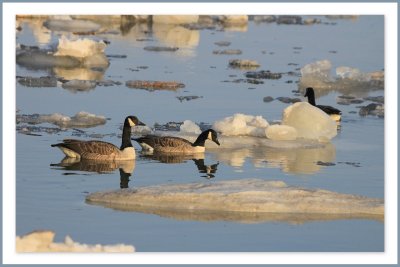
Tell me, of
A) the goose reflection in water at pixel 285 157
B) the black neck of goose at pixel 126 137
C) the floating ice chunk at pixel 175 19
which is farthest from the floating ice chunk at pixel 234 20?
the black neck of goose at pixel 126 137

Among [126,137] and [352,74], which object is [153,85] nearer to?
[352,74]

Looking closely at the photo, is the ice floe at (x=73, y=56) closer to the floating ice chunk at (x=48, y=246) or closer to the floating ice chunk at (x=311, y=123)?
the floating ice chunk at (x=311, y=123)

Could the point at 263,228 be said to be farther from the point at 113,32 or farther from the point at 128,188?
the point at 113,32

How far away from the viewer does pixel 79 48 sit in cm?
2580

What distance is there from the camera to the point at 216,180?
16016mm

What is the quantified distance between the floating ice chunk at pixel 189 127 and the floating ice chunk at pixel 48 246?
21.6 ft

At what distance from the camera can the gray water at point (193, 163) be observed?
1330 cm

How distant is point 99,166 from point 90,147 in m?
0.37

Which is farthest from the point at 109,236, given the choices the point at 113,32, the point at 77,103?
the point at 113,32

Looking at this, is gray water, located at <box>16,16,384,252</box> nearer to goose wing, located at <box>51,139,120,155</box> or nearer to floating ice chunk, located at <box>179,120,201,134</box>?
goose wing, located at <box>51,139,120,155</box>

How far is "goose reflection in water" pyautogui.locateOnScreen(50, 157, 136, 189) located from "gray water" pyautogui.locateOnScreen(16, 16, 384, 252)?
0.13m

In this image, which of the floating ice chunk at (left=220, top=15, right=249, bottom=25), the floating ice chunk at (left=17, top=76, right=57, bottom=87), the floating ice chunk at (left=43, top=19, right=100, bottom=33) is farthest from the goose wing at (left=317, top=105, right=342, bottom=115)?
the floating ice chunk at (left=220, top=15, right=249, bottom=25)

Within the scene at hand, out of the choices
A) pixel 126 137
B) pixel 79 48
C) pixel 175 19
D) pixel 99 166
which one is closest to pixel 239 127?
pixel 126 137

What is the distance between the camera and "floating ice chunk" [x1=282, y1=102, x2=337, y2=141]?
62.2 ft
